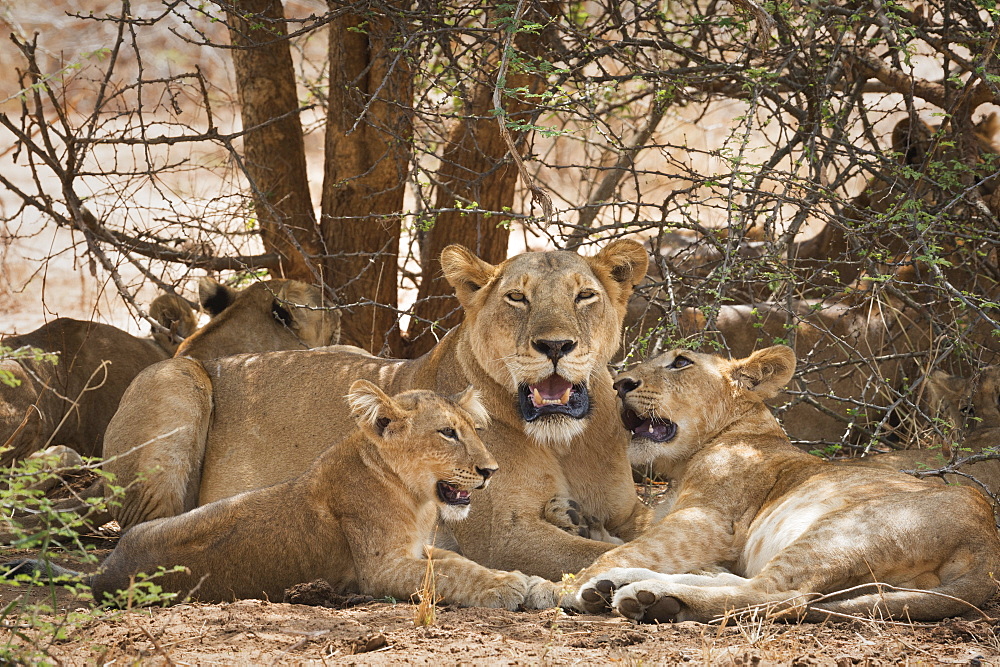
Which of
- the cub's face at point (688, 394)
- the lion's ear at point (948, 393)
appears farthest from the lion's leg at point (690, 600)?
the lion's ear at point (948, 393)

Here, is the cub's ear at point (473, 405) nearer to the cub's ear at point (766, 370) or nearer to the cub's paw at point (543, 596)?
the cub's paw at point (543, 596)

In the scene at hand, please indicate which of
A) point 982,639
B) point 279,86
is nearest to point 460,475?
point 982,639

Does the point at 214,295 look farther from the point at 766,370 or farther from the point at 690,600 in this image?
the point at 690,600

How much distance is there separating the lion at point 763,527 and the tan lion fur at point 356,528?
508 millimetres

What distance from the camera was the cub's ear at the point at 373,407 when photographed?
14.2 ft

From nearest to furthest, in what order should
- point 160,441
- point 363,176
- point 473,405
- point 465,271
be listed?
1. point 473,405
2. point 465,271
3. point 160,441
4. point 363,176

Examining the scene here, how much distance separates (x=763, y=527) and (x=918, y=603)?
0.79 meters

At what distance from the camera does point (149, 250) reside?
24.0ft

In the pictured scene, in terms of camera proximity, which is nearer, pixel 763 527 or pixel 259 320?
pixel 763 527

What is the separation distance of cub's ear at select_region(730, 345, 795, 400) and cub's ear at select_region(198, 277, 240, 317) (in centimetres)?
365

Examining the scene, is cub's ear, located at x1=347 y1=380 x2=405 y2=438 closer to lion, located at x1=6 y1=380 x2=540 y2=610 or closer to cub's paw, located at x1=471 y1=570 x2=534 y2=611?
lion, located at x1=6 y1=380 x2=540 y2=610

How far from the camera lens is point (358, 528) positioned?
4.33 metres

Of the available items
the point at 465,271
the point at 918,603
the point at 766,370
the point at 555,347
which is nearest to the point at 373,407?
the point at 555,347

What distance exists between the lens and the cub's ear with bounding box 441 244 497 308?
17.1 feet
